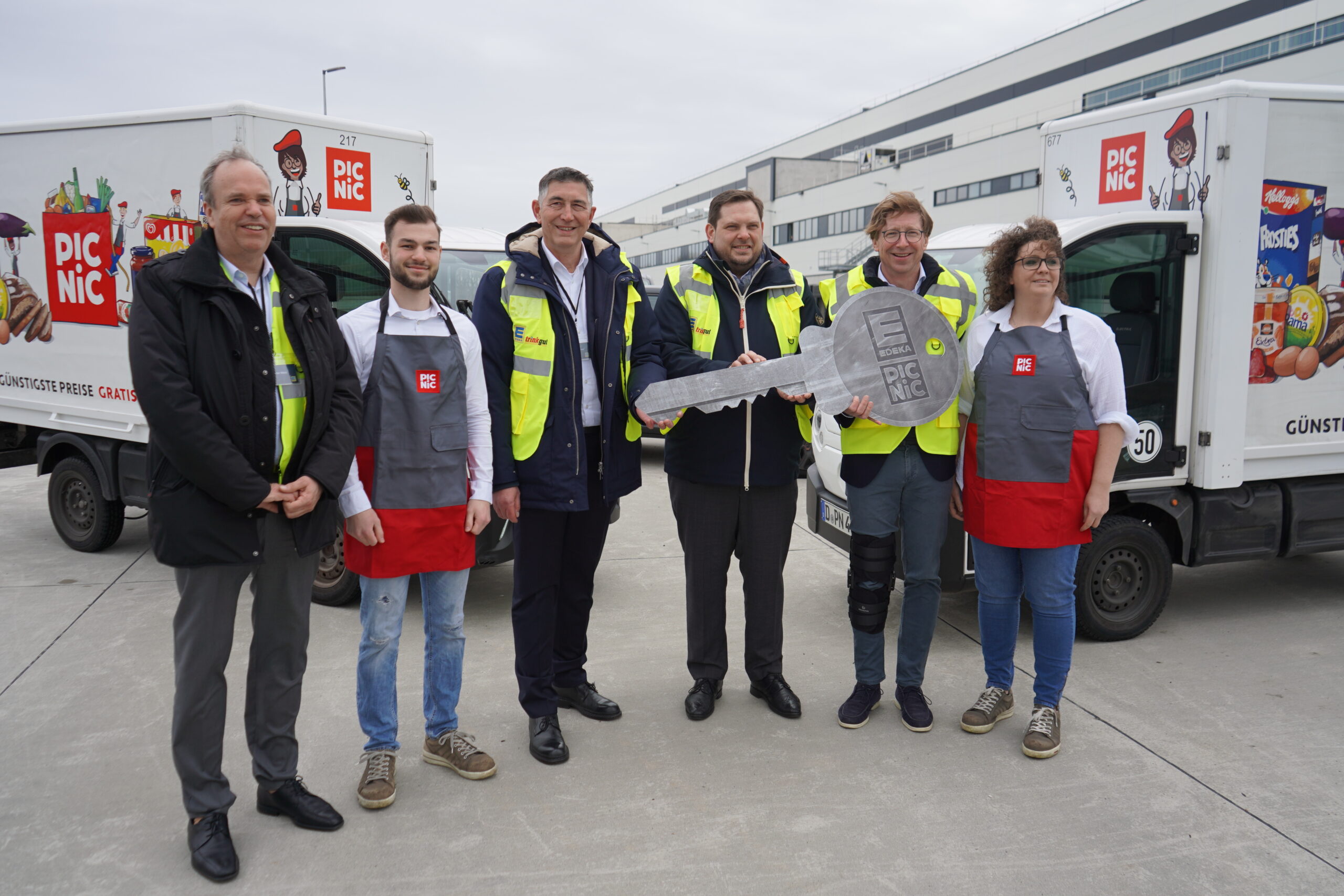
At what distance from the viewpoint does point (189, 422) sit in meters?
2.59

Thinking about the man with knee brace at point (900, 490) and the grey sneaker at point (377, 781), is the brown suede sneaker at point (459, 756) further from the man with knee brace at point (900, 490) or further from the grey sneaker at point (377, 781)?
the man with knee brace at point (900, 490)

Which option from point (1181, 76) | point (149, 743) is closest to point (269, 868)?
point (149, 743)

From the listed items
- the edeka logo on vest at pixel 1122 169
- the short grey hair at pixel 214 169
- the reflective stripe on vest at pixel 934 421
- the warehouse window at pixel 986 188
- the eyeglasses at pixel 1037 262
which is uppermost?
the warehouse window at pixel 986 188

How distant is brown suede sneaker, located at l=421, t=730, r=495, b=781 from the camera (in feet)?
11.1

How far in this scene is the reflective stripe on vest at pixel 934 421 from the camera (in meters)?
3.66

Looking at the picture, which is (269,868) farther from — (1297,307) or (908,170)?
A: (908,170)

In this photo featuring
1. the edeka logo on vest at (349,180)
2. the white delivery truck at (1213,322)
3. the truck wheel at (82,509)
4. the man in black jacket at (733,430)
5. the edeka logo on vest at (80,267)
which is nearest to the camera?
the man in black jacket at (733,430)

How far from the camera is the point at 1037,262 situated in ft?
11.5

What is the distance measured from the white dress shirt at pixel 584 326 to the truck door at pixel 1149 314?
2.64m

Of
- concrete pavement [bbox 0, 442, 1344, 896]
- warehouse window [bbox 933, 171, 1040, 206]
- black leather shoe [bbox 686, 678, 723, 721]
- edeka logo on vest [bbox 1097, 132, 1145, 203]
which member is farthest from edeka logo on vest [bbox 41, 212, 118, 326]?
warehouse window [bbox 933, 171, 1040, 206]

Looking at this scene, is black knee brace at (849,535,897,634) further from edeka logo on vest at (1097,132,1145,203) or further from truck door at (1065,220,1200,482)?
edeka logo on vest at (1097,132,1145,203)

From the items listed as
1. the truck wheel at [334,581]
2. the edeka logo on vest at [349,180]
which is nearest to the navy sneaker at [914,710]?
the truck wheel at [334,581]

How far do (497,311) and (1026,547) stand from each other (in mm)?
2257

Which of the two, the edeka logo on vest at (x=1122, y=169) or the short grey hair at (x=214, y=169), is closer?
the short grey hair at (x=214, y=169)
